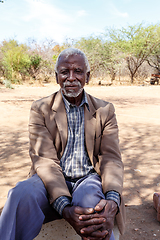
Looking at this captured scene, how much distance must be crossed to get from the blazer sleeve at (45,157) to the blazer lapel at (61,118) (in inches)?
3.6

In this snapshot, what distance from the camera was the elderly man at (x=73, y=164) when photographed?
A: 1.39 metres

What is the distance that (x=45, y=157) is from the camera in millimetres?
1717

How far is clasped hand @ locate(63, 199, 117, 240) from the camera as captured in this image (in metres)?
1.37

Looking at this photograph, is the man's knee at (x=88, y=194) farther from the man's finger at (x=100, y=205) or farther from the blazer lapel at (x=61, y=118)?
the blazer lapel at (x=61, y=118)

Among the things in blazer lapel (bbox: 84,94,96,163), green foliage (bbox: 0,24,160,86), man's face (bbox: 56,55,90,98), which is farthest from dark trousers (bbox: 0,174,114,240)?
green foliage (bbox: 0,24,160,86)

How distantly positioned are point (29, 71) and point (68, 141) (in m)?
19.9

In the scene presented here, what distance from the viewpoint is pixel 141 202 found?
2605 mm

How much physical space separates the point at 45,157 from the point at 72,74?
67cm

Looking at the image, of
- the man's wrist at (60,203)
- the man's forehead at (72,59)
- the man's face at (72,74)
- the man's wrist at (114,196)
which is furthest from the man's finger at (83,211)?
the man's forehead at (72,59)

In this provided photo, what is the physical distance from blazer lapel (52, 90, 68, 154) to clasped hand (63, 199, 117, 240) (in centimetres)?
52

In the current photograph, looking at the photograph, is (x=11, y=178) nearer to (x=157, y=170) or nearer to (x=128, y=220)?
(x=128, y=220)

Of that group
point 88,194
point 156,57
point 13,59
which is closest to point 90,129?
point 88,194

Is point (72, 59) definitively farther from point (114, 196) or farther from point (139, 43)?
point (139, 43)

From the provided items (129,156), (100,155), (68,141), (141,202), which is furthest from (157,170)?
(68,141)
